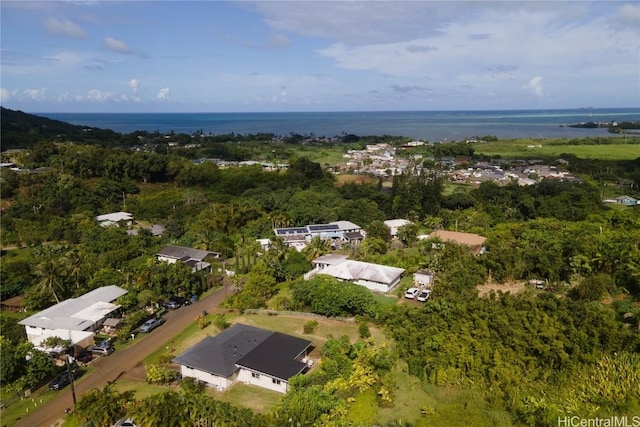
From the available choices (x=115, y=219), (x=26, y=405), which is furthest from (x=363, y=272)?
(x=115, y=219)

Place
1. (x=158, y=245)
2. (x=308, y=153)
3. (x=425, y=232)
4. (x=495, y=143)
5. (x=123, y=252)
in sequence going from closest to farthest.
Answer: (x=123, y=252) → (x=158, y=245) → (x=425, y=232) → (x=308, y=153) → (x=495, y=143)

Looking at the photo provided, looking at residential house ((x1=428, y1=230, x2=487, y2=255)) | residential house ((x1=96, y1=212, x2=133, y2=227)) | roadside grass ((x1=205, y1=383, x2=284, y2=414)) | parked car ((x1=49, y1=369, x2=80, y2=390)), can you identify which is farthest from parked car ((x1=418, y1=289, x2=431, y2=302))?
residential house ((x1=96, y1=212, x2=133, y2=227))

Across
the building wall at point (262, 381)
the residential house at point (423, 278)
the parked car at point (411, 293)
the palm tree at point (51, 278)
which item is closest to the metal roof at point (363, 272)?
the residential house at point (423, 278)

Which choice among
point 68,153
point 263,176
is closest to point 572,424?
point 263,176

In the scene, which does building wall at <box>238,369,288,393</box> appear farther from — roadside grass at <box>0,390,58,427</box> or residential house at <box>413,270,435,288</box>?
residential house at <box>413,270,435,288</box>

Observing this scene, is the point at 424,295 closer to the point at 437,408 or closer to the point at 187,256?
the point at 437,408

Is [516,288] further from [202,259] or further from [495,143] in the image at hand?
[495,143]
